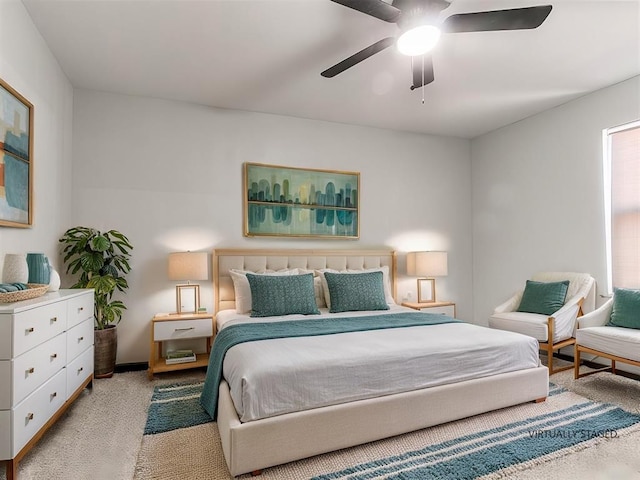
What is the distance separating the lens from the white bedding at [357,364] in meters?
1.87

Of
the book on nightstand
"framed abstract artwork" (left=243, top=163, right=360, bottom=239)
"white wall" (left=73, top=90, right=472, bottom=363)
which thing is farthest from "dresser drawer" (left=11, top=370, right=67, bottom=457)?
"framed abstract artwork" (left=243, top=163, right=360, bottom=239)

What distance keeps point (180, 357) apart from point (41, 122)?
223 cm

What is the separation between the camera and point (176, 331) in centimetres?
328

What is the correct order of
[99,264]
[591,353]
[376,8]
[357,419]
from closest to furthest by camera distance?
1. [376,8]
2. [357,419]
3. [591,353]
4. [99,264]

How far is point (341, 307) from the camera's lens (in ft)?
11.4

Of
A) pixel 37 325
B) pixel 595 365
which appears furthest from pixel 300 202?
pixel 595 365

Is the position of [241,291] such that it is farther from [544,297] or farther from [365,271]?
[544,297]

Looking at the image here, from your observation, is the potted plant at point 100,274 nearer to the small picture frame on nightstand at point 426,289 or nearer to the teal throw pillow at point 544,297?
the small picture frame on nightstand at point 426,289

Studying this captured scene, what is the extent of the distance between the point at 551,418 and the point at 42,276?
3.52 m

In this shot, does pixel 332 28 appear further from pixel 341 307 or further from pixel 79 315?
pixel 79 315

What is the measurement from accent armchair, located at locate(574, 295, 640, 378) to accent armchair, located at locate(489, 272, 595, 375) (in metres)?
0.18

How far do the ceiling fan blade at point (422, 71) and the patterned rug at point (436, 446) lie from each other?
2.42m

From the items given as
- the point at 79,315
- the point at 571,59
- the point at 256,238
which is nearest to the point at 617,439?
the point at 571,59

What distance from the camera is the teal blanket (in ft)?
7.72
